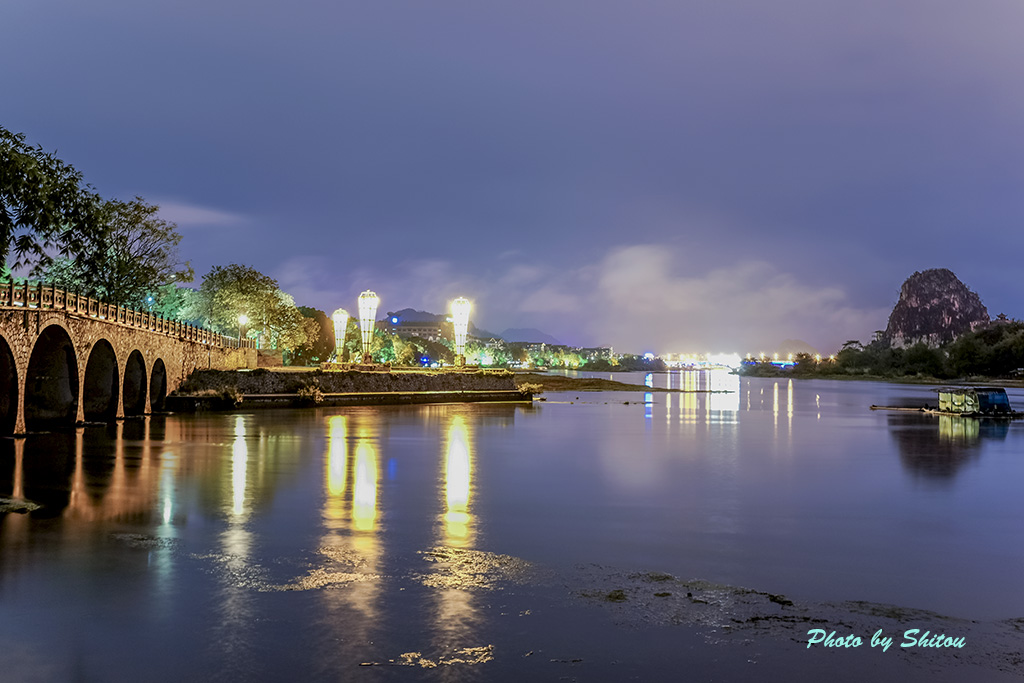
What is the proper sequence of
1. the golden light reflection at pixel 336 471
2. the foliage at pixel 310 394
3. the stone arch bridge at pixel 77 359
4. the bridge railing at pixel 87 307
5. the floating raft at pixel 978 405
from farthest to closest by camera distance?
the floating raft at pixel 978 405 < the foliage at pixel 310 394 < the stone arch bridge at pixel 77 359 < the bridge railing at pixel 87 307 < the golden light reflection at pixel 336 471

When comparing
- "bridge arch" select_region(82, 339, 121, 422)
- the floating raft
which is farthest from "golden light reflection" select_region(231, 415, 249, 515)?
the floating raft

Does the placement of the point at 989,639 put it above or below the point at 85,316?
A: below

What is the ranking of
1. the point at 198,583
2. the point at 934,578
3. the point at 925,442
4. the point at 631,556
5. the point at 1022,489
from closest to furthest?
the point at 198,583 → the point at 934,578 → the point at 631,556 → the point at 1022,489 → the point at 925,442

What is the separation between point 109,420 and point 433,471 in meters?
20.6

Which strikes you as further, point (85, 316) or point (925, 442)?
point (925, 442)

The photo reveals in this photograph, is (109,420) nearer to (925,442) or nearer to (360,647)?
(360,647)

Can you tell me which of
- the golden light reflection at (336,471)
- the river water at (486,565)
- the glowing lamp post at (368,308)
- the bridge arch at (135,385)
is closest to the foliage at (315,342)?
the glowing lamp post at (368,308)

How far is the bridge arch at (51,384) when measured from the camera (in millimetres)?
32675

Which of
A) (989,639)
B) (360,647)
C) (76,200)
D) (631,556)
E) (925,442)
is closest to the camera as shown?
(360,647)

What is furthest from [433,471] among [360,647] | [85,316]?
[85,316]

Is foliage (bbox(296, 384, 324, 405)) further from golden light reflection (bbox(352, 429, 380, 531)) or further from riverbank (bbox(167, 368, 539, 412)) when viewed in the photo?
golden light reflection (bbox(352, 429, 380, 531))

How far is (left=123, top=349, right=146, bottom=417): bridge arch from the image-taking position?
4103cm

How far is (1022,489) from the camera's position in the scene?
2186cm

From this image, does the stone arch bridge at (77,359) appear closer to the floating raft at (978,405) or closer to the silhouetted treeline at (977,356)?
the floating raft at (978,405)
